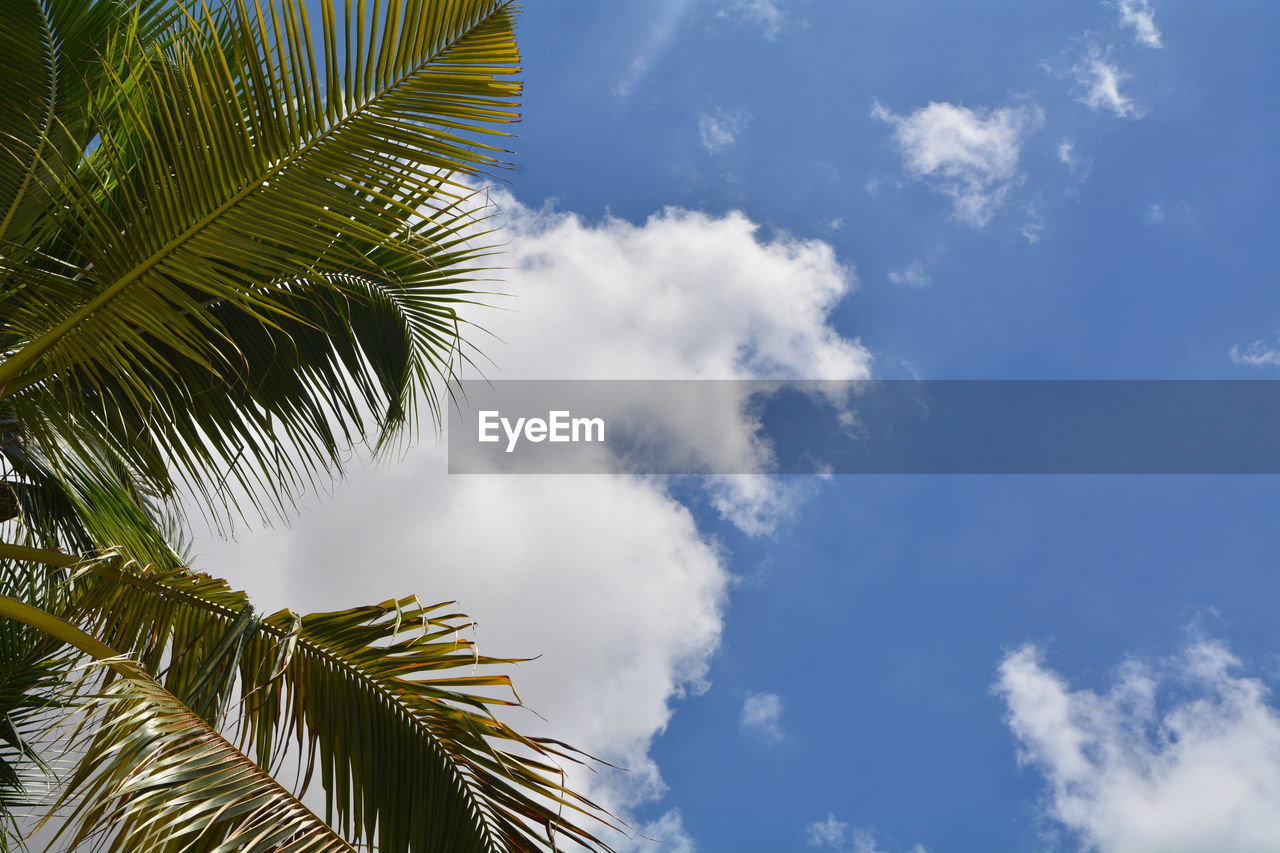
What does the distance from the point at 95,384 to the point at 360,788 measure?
1.58 metres

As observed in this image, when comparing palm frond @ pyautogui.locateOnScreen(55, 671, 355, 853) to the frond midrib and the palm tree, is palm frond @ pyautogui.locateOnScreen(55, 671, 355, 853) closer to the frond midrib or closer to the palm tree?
the palm tree

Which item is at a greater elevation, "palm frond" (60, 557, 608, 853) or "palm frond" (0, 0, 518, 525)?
"palm frond" (0, 0, 518, 525)

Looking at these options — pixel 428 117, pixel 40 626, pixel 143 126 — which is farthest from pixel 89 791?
pixel 428 117

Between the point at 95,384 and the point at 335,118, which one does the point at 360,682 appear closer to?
the point at 95,384

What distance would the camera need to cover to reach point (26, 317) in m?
3.09

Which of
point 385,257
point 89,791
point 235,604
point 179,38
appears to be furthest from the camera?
point 385,257

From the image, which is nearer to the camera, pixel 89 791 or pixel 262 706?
pixel 89 791

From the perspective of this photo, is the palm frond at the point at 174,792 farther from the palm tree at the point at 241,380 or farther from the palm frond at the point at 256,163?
the palm frond at the point at 256,163

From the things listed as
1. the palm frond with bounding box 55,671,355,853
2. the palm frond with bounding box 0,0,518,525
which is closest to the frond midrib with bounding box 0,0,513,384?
the palm frond with bounding box 0,0,518,525

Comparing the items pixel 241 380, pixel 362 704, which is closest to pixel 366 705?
pixel 362 704

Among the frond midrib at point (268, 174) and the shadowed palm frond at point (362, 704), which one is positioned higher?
the frond midrib at point (268, 174)

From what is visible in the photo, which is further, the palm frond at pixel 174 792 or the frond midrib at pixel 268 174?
the frond midrib at pixel 268 174

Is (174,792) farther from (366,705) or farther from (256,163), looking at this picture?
(256,163)

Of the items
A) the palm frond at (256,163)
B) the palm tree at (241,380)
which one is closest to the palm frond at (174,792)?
the palm tree at (241,380)
